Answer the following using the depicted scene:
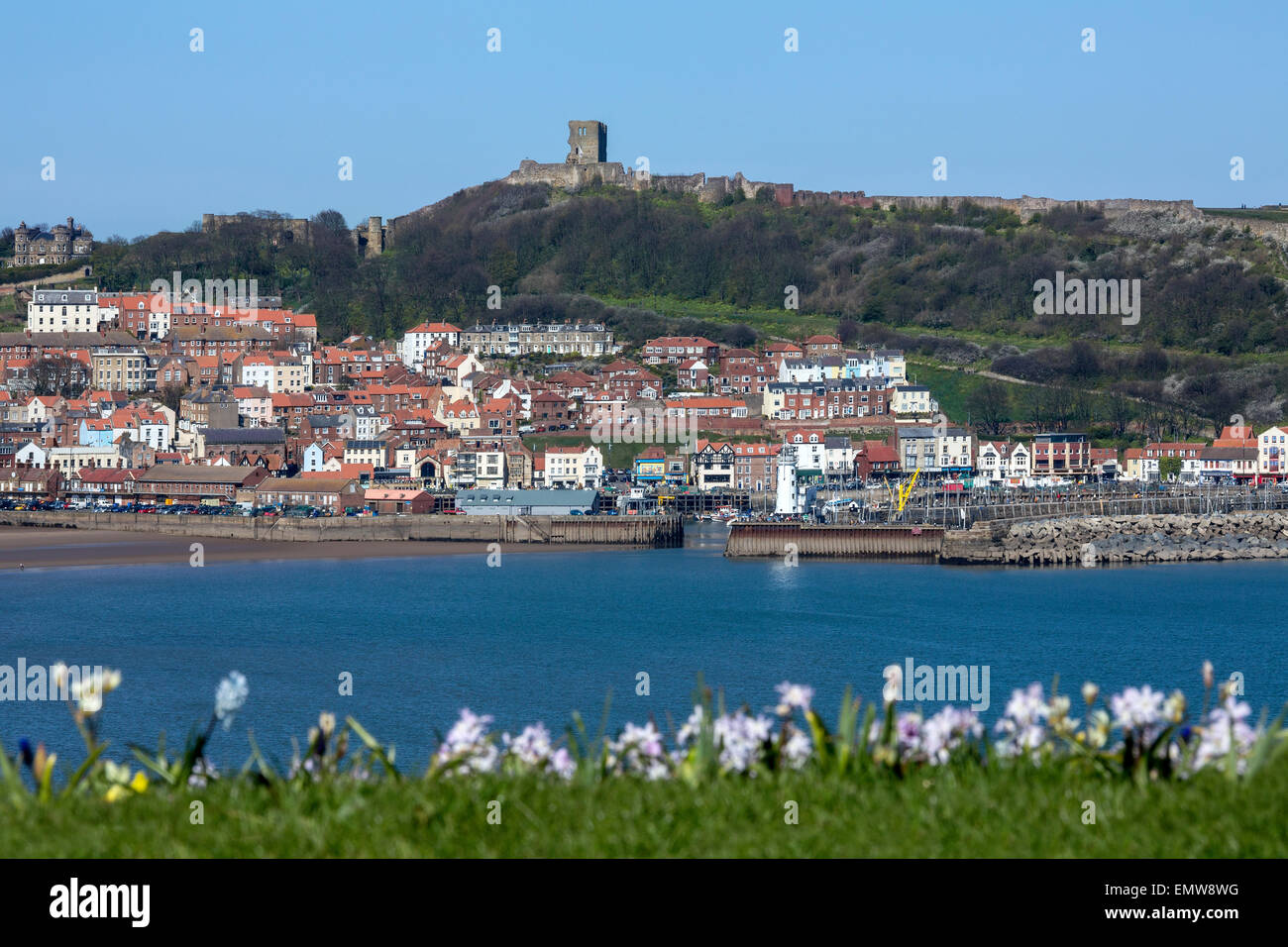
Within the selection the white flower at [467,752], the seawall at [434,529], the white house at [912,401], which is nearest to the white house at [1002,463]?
the white house at [912,401]

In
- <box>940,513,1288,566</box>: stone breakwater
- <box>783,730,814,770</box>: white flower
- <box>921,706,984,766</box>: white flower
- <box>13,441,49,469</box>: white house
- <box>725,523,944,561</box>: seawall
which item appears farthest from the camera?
<box>13,441,49,469</box>: white house

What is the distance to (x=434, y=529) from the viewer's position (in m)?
46.6

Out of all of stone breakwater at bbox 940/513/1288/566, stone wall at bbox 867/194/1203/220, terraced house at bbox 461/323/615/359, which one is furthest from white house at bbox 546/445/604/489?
stone wall at bbox 867/194/1203/220

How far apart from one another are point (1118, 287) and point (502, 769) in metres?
81.7

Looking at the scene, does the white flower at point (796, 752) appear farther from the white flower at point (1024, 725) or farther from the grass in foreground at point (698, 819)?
the white flower at point (1024, 725)

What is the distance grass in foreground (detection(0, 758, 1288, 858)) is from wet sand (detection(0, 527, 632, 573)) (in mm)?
35473

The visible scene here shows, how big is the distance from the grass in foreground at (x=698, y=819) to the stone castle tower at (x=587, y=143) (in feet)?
323

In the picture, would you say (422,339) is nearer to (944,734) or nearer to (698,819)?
(944,734)

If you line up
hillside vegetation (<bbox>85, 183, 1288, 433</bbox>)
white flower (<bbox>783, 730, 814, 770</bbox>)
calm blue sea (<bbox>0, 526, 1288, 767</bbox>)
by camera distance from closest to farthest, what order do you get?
white flower (<bbox>783, 730, 814, 770</bbox>) < calm blue sea (<bbox>0, 526, 1288, 767</bbox>) < hillside vegetation (<bbox>85, 183, 1288, 433</bbox>)

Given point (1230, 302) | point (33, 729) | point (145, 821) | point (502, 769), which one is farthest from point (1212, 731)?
point (1230, 302)

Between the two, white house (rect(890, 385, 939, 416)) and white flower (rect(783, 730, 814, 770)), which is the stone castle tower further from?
white flower (rect(783, 730, 814, 770))

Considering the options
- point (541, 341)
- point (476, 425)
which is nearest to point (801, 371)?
point (476, 425)

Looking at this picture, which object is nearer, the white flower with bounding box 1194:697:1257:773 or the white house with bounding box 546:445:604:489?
the white flower with bounding box 1194:697:1257:773

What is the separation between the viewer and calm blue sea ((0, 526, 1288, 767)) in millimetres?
19438
